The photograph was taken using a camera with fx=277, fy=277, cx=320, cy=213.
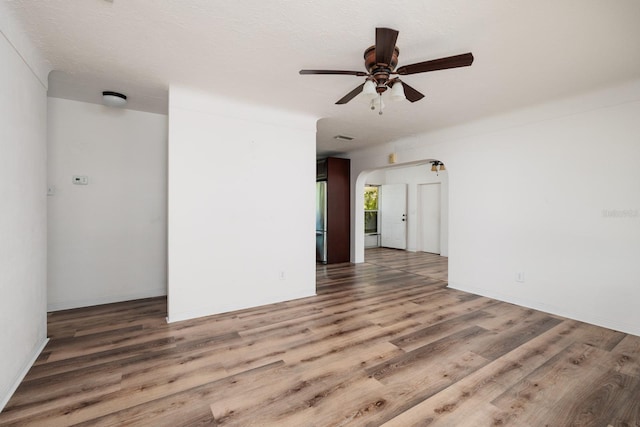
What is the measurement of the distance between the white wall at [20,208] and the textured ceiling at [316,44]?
317 millimetres

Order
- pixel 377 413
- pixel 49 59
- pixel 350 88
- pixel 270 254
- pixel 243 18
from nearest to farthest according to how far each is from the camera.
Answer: pixel 377 413, pixel 243 18, pixel 49 59, pixel 350 88, pixel 270 254

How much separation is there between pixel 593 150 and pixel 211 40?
4164mm

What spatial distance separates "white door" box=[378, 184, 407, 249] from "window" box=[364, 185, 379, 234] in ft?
0.56

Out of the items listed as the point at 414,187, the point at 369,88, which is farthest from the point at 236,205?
the point at 414,187

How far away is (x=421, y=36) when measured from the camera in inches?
83.6

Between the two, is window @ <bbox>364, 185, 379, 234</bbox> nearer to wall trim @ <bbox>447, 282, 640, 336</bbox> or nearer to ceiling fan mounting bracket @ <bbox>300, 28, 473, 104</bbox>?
wall trim @ <bbox>447, 282, 640, 336</bbox>

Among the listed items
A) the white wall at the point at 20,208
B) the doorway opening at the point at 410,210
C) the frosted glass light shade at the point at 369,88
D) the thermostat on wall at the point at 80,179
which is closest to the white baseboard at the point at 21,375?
the white wall at the point at 20,208

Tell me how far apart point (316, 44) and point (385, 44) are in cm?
63

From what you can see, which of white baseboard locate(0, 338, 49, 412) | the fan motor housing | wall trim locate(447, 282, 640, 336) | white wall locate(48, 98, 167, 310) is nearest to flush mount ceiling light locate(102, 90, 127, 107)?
white wall locate(48, 98, 167, 310)

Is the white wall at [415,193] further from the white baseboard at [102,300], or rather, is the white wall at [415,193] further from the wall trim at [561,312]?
the white baseboard at [102,300]

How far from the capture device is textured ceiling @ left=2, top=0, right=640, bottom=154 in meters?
1.85

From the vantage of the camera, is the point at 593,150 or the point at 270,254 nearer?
the point at 593,150

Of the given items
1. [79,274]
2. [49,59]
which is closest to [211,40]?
[49,59]

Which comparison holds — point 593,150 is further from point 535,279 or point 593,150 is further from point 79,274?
point 79,274
